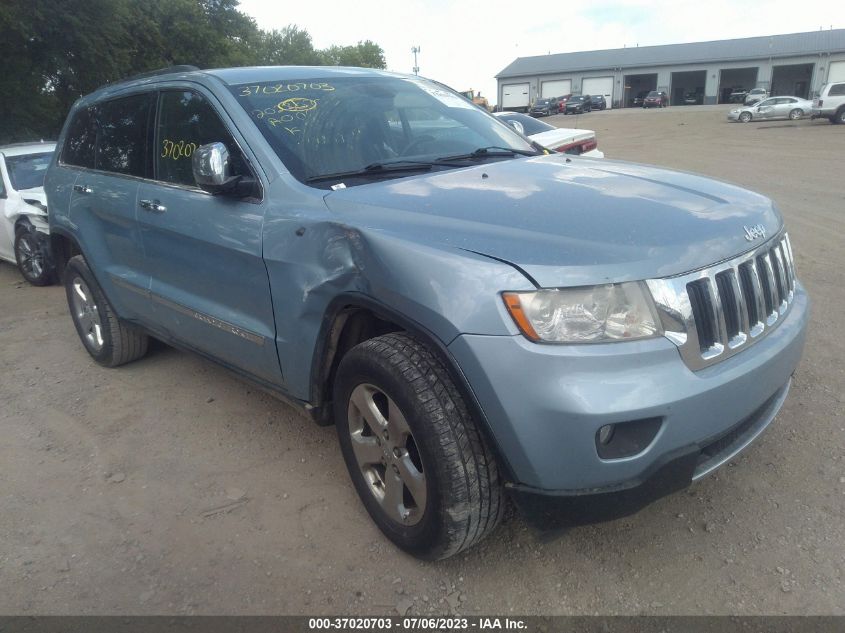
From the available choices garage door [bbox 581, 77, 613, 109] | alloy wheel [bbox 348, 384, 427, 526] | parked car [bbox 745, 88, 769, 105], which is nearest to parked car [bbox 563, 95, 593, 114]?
parked car [bbox 745, 88, 769, 105]

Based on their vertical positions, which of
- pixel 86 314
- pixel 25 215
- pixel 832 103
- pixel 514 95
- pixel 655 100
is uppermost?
pixel 25 215

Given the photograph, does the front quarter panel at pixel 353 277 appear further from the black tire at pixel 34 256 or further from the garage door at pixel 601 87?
the garage door at pixel 601 87

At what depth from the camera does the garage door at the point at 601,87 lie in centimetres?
6656

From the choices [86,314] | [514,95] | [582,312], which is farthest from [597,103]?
[582,312]

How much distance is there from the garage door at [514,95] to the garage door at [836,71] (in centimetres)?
2708

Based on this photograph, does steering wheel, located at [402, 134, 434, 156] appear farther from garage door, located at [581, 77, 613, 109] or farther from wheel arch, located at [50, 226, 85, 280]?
garage door, located at [581, 77, 613, 109]

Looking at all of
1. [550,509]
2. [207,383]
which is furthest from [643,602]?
[207,383]

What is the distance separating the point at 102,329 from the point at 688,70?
6912cm

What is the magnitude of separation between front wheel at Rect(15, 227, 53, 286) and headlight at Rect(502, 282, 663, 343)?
6732 millimetres

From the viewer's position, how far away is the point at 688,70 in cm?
6353

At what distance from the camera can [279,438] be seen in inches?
144

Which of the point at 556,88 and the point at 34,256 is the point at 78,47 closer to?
the point at 34,256

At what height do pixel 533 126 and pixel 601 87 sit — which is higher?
pixel 533 126

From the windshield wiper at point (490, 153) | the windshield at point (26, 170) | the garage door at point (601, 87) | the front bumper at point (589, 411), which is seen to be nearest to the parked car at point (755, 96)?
the garage door at point (601, 87)
